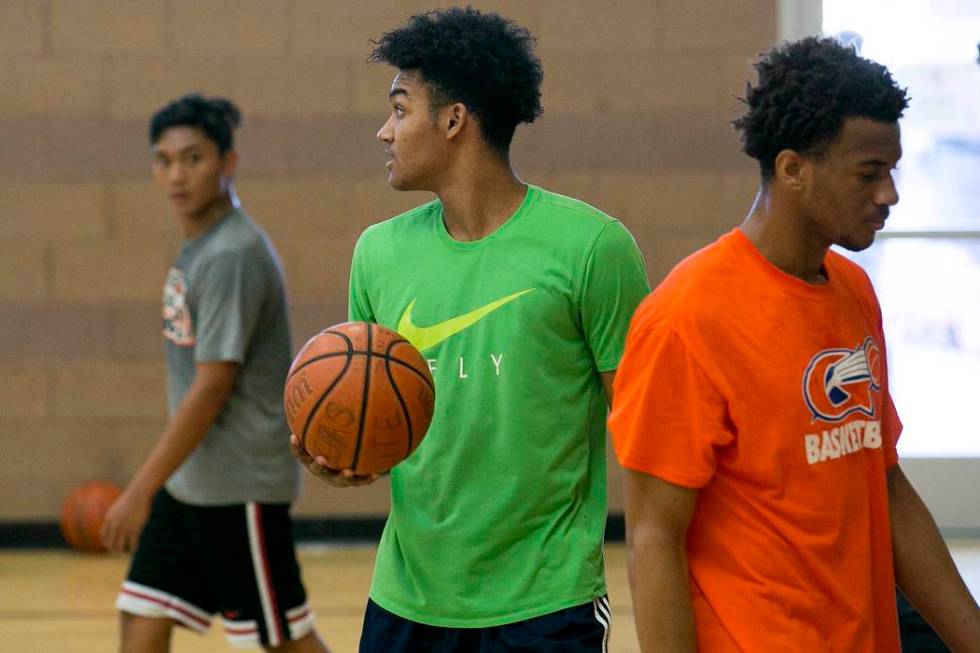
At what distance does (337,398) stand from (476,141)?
1.90 feet

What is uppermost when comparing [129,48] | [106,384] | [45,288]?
[129,48]

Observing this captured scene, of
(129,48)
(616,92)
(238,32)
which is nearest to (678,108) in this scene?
(616,92)

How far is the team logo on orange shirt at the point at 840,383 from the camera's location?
79.6 inches

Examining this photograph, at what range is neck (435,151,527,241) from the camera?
8.81 feet

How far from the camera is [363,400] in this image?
8.43 feet

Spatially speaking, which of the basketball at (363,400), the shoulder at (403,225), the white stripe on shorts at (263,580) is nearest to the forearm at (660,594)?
the basketball at (363,400)

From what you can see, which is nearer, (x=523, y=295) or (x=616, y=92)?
(x=523, y=295)

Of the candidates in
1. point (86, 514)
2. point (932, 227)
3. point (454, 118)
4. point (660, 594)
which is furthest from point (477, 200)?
point (932, 227)

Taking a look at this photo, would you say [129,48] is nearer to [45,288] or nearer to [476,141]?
[45,288]

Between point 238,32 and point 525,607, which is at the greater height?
point 238,32

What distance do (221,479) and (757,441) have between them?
2.25 meters

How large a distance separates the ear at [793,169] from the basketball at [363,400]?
2.60 feet

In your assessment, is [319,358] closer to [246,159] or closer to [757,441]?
[757,441]

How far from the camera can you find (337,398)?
2578 mm
